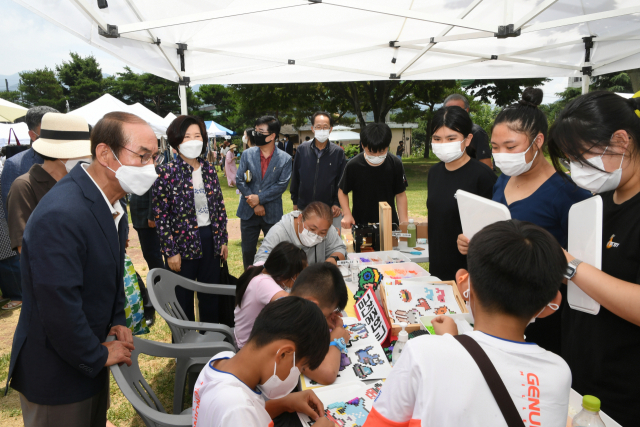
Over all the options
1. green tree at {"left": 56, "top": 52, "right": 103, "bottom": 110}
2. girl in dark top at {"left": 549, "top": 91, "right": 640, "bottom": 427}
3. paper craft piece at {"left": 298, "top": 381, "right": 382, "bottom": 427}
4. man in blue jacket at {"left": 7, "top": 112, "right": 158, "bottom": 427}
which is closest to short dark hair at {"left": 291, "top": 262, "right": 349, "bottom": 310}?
paper craft piece at {"left": 298, "top": 381, "right": 382, "bottom": 427}

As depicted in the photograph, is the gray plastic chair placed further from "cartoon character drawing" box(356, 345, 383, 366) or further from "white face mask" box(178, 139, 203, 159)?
"white face mask" box(178, 139, 203, 159)

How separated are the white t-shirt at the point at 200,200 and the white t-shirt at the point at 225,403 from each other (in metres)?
1.90

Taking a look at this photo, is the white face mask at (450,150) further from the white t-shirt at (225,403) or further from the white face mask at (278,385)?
the white t-shirt at (225,403)

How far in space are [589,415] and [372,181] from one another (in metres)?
2.72

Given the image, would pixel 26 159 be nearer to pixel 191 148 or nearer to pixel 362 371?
pixel 191 148

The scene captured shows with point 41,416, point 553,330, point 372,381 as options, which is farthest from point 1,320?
point 553,330

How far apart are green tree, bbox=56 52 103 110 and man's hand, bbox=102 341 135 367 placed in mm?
50776

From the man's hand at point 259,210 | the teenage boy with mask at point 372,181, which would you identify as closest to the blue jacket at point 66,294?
the teenage boy with mask at point 372,181

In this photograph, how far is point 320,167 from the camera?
14.4 feet

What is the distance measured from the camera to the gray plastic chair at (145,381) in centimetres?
146

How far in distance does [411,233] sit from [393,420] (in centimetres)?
287

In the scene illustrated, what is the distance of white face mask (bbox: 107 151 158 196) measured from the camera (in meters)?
1.58

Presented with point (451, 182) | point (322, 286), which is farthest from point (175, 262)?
point (451, 182)

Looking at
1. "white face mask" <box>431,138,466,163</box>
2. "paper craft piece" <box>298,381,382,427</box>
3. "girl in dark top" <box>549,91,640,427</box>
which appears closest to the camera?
"girl in dark top" <box>549,91,640,427</box>
